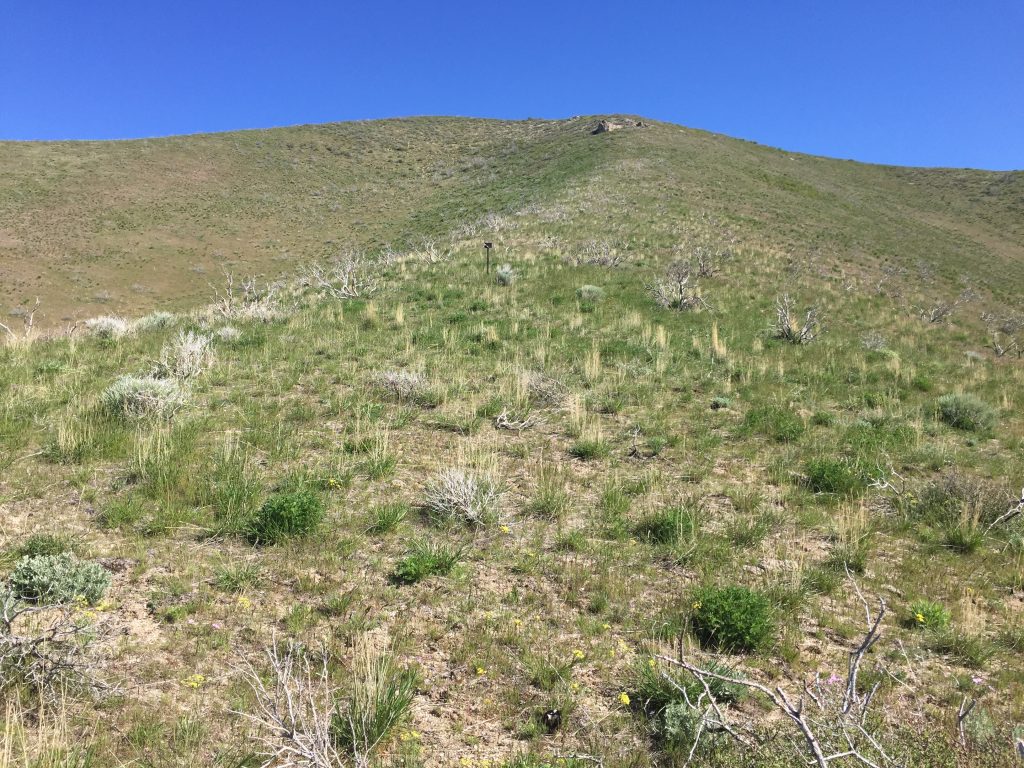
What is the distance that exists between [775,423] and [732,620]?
4760 mm

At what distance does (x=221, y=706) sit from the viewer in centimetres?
294

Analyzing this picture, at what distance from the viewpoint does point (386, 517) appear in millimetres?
4844

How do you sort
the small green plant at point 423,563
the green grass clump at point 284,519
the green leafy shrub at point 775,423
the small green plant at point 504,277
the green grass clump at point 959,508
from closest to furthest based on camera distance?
1. the small green plant at point 423,563
2. the green grass clump at point 284,519
3. the green grass clump at point 959,508
4. the green leafy shrub at point 775,423
5. the small green plant at point 504,277

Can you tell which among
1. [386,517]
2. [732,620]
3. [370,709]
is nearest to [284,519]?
[386,517]

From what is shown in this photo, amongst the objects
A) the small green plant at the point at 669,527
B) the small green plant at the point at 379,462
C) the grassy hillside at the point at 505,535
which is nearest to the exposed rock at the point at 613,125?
the grassy hillside at the point at 505,535

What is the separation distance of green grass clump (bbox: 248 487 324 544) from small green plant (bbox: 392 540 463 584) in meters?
0.90

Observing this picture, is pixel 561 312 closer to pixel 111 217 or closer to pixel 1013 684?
pixel 1013 684

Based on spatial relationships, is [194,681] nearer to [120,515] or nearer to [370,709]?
[370,709]

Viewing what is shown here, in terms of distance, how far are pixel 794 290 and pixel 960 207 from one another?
4888 centimetres

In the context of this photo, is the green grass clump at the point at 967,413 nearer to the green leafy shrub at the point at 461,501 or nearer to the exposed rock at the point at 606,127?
the green leafy shrub at the point at 461,501

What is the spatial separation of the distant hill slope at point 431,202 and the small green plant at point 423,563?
65.1 feet

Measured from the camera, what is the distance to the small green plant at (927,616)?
384cm

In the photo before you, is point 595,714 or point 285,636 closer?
point 595,714

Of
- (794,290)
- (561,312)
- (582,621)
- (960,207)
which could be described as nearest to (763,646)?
(582,621)
